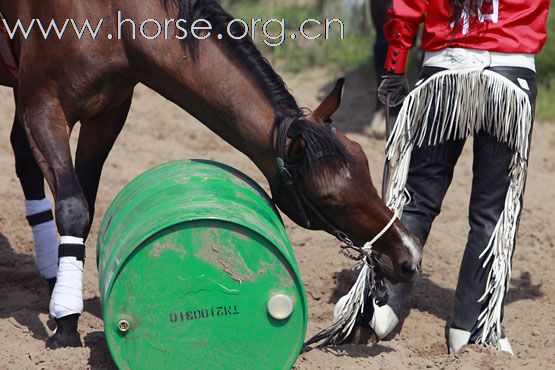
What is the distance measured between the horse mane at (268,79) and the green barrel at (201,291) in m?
0.34

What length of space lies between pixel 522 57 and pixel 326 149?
1.11m

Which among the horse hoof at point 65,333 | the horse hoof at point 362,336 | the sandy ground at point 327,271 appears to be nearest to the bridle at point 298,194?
the sandy ground at point 327,271

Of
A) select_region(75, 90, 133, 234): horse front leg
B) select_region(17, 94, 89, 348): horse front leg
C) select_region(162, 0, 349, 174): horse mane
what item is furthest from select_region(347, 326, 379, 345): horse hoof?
select_region(75, 90, 133, 234): horse front leg

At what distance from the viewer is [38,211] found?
180 inches

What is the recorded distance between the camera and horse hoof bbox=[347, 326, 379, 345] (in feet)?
13.3

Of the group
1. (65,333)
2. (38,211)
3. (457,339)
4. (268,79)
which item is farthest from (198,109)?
(457,339)

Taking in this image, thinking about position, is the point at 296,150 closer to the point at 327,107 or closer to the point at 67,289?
the point at 327,107

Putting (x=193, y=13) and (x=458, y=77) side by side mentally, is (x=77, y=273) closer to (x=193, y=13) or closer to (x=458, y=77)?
(x=193, y=13)

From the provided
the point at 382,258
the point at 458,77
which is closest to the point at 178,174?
the point at 382,258

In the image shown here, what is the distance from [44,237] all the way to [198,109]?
51.6 inches

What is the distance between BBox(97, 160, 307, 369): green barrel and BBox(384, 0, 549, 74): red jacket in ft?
4.17

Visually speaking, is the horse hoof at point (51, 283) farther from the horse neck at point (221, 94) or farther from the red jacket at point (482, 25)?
the red jacket at point (482, 25)

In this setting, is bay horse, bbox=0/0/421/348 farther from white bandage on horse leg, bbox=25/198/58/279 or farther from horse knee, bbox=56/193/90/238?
white bandage on horse leg, bbox=25/198/58/279

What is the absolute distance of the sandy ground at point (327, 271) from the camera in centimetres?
366
